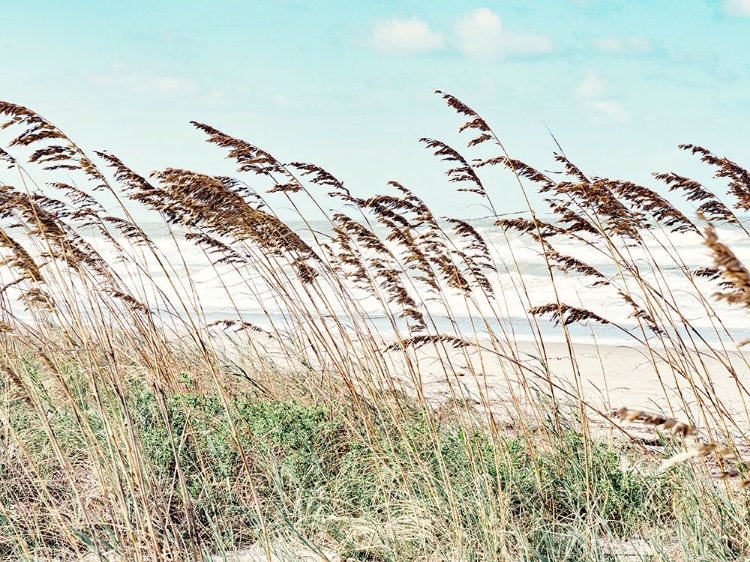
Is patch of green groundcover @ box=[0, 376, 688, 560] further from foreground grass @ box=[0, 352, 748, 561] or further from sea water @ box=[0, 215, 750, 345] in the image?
sea water @ box=[0, 215, 750, 345]

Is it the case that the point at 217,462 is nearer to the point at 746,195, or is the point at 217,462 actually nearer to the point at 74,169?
the point at 74,169

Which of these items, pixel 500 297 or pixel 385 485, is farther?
pixel 500 297

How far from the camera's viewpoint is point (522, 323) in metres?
14.8

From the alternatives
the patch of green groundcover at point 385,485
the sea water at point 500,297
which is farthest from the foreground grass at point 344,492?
the sea water at point 500,297

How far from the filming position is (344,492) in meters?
3.97

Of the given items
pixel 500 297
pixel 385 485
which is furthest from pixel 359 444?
pixel 500 297

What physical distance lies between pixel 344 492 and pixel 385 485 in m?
0.21

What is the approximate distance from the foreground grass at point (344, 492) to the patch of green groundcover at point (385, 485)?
0.01 metres

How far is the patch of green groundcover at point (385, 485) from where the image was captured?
340 cm

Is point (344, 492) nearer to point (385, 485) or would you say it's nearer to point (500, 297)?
point (385, 485)

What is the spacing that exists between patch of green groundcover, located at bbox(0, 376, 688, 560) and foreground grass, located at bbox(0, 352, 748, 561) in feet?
0.04

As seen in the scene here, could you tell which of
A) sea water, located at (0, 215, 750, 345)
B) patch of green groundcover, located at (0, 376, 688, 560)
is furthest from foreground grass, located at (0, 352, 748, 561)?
sea water, located at (0, 215, 750, 345)

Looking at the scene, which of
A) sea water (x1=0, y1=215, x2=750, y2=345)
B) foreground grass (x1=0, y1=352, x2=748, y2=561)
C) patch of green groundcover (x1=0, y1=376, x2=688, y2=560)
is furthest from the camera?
sea water (x1=0, y1=215, x2=750, y2=345)

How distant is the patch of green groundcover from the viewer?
11.2 feet
